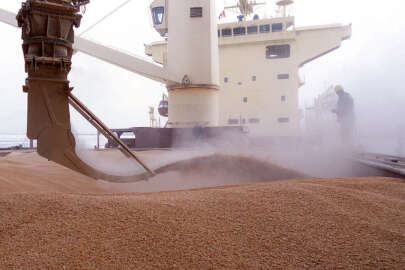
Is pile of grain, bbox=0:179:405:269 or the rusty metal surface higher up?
the rusty metal surface

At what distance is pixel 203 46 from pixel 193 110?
1.60 metres

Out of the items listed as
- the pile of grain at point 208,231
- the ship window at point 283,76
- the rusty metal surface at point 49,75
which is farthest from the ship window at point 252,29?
the pile of grain at point 208,231

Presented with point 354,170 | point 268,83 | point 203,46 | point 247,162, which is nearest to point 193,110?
point 203,46

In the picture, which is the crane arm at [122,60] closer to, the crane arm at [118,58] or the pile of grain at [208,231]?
the crane arm at [118,58]

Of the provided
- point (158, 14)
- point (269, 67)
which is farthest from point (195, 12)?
point (269, 67)

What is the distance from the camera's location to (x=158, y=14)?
895 centimetres

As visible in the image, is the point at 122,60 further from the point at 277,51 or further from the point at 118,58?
the point at 277,51

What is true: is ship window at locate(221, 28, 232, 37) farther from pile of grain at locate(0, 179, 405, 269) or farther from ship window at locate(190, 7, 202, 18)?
pile of grain at locate(0, 179, 405, 269)

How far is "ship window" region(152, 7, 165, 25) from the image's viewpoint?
8898 millimetres

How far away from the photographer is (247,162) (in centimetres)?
444

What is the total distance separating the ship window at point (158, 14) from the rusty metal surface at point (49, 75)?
20.3 feet

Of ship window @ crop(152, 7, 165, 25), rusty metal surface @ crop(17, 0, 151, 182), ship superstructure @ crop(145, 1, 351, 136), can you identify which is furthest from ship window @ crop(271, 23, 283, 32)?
rusty metal surface @ crop(17, 0, 151, 182)

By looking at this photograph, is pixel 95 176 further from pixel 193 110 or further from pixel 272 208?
pixel 193 110

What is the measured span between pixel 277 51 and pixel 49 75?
1115 centimetres
